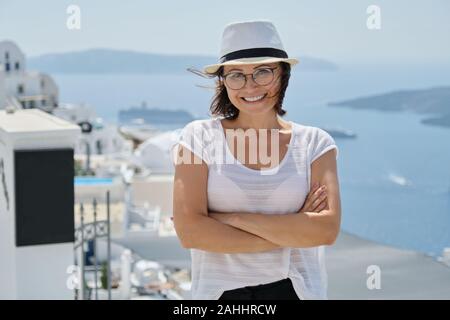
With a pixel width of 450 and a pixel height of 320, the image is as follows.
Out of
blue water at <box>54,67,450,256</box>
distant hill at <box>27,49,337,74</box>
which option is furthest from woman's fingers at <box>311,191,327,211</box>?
distant hill at <box>27,49,337,74</box>

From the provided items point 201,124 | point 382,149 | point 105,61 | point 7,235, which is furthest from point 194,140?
point 105,61

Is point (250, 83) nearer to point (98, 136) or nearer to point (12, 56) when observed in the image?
point (98, 136)

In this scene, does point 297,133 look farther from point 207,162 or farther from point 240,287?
point 240,287

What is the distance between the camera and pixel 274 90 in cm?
171

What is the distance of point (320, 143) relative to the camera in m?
1.72

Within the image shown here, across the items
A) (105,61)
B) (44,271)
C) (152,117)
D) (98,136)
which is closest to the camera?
(44,271)

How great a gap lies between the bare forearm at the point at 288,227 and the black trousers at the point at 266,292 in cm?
10

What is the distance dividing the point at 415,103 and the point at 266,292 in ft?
107

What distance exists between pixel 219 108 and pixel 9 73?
106ft

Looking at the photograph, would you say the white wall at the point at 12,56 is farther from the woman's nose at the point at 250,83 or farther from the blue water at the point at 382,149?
the woman's nose at the point at 250,83

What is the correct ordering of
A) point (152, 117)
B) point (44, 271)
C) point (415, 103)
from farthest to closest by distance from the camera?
point (152, 117)
point (415, 103)
point (44, 271)

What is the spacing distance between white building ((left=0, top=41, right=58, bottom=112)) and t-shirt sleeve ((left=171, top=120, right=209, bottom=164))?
30.9 m

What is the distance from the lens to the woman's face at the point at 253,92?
5.50ft
